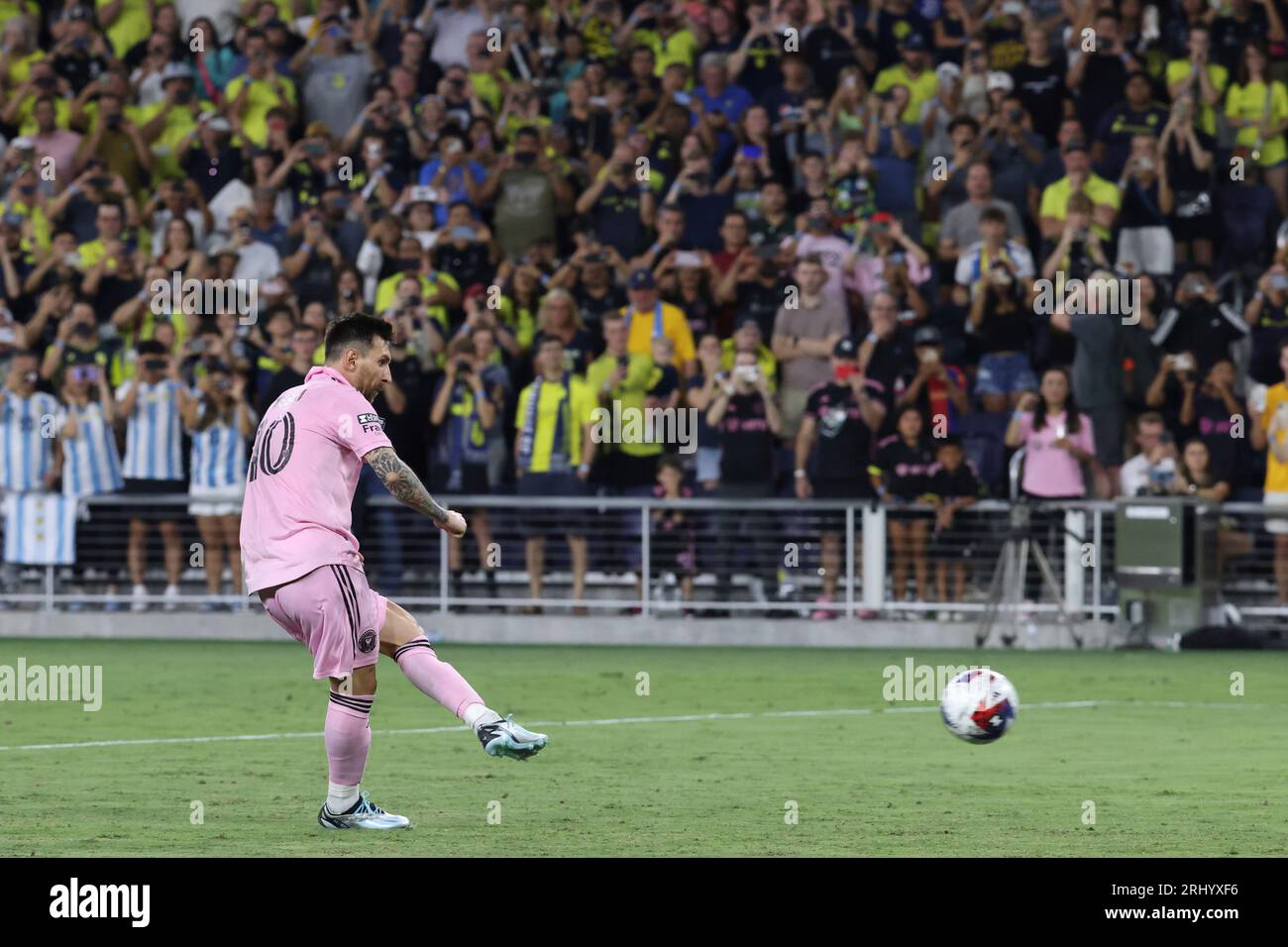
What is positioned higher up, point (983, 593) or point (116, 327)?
point (116, 327)

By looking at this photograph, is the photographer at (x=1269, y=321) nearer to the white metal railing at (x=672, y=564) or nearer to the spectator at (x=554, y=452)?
the white metal railing at (x=672, y=564)

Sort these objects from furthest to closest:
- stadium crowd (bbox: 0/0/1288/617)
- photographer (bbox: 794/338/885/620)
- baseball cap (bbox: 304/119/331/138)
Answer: baseball cap (bbox: 304/119/331/138) < stadium crowd (bbox: 0/0/1288/617) < photographer (bbox: 794/338/885/620)

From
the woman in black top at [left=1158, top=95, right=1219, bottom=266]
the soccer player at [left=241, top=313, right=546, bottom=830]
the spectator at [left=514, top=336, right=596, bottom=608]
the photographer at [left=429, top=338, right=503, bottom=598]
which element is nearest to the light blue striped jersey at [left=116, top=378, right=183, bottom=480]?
the photographer at [left=429, top=338, right=503, bottom=598]

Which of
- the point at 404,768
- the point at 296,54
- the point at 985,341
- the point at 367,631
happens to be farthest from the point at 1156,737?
the point at 296,54

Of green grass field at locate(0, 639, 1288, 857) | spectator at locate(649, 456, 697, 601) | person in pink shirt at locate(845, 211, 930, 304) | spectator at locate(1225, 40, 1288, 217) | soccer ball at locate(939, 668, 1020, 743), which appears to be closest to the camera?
green grass field at locate(0, 639, 1288, 857)

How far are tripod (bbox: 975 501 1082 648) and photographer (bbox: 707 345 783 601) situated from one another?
2098 mm

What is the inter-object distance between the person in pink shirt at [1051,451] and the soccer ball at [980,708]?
9.12 m

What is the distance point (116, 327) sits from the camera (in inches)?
925

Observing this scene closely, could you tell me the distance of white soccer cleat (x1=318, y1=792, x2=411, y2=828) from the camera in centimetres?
1013

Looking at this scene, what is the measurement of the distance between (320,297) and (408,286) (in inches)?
48.3

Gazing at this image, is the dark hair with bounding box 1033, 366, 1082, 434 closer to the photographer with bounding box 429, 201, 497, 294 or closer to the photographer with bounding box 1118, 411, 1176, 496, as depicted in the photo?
the photographer with bounding box 1118, 411, 1176, 496

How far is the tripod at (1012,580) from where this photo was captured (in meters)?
20.5
